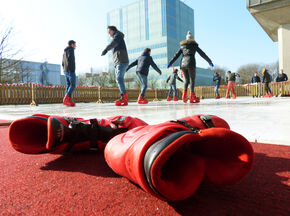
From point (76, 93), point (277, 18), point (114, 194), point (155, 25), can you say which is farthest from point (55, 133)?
point (155, 25)

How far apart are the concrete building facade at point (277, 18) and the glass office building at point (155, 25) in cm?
5300

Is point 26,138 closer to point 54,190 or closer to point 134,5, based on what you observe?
point 54,190

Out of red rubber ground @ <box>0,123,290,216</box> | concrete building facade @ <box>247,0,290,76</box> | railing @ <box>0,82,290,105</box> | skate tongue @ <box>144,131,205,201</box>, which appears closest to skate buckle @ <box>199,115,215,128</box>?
red rubber ground @ <box>0,123,290,216</box>

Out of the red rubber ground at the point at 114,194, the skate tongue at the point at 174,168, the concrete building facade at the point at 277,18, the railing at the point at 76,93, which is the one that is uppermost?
the concrete building facade at the point at 277,18

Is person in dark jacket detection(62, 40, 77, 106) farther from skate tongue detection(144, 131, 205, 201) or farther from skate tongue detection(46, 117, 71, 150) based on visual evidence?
skate tongue detection(144, 131, 205, 201)

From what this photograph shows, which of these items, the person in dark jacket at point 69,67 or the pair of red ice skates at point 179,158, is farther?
the person in dark jacket at point 69,67

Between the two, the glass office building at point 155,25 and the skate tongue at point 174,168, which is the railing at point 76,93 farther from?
the glass office building at point 155,25

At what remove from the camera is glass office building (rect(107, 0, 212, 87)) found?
77938 millimetres

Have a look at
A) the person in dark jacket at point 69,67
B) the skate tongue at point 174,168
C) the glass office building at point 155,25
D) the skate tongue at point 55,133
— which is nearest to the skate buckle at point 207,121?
the skate tongue at point 174,168

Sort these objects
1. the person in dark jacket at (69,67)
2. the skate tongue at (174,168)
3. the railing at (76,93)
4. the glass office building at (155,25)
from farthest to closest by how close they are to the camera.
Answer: the glass office building at (155,25)
the railing at (76,93)
the person in dark jacket at (69,67)
the skate tongue at (174,168)

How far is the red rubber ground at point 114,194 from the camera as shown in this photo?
73 cm

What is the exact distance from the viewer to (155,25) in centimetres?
8081

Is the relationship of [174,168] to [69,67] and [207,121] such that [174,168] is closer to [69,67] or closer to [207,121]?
[207,121]

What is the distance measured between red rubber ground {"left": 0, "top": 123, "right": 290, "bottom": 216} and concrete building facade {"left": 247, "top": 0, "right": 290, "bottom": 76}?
19551 millimetres
